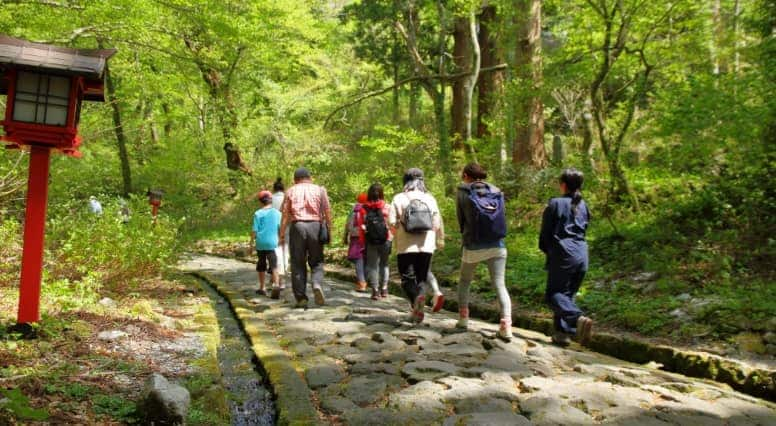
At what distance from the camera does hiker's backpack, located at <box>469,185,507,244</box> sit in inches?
234

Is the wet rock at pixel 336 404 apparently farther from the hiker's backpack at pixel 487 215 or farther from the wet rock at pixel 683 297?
the wet rock at pixel 683 297

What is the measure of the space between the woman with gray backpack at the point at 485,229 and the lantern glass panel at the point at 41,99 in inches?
156

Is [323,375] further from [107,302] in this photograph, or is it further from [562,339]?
[107,302]

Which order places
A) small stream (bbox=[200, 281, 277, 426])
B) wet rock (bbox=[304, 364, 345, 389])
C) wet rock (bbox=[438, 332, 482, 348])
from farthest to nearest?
wet rock (bbox=[438, 332, 482, 348]) → wet rock (bbox=[304, 364, 345, 389]) → small stream (bbox=[200, 281, 277, 426])

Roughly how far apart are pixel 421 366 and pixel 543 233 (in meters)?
2.18

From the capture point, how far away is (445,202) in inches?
587

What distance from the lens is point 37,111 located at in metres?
5.21

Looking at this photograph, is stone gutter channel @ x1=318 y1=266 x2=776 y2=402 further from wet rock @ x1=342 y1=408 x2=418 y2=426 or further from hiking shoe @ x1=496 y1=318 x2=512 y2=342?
wet rock @ x1=342 y1=408 x2=418 y2=426

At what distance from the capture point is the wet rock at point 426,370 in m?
4.53

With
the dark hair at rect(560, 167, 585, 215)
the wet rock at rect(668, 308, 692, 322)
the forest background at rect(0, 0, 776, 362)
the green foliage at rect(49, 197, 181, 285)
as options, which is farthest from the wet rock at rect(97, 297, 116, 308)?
the wet rock at rect(668, 308, 692, 322)

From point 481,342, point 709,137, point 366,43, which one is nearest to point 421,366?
point 481,342

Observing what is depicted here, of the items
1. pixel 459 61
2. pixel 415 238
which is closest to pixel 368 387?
pixel 415 238

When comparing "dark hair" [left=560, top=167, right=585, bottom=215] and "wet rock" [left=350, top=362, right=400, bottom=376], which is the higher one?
"dark hair" [left=560, top=167, right=585, bottom=215]

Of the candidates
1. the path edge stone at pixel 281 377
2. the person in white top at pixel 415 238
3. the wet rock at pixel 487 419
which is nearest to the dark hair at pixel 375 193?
the person in white top at pixel 415 238
